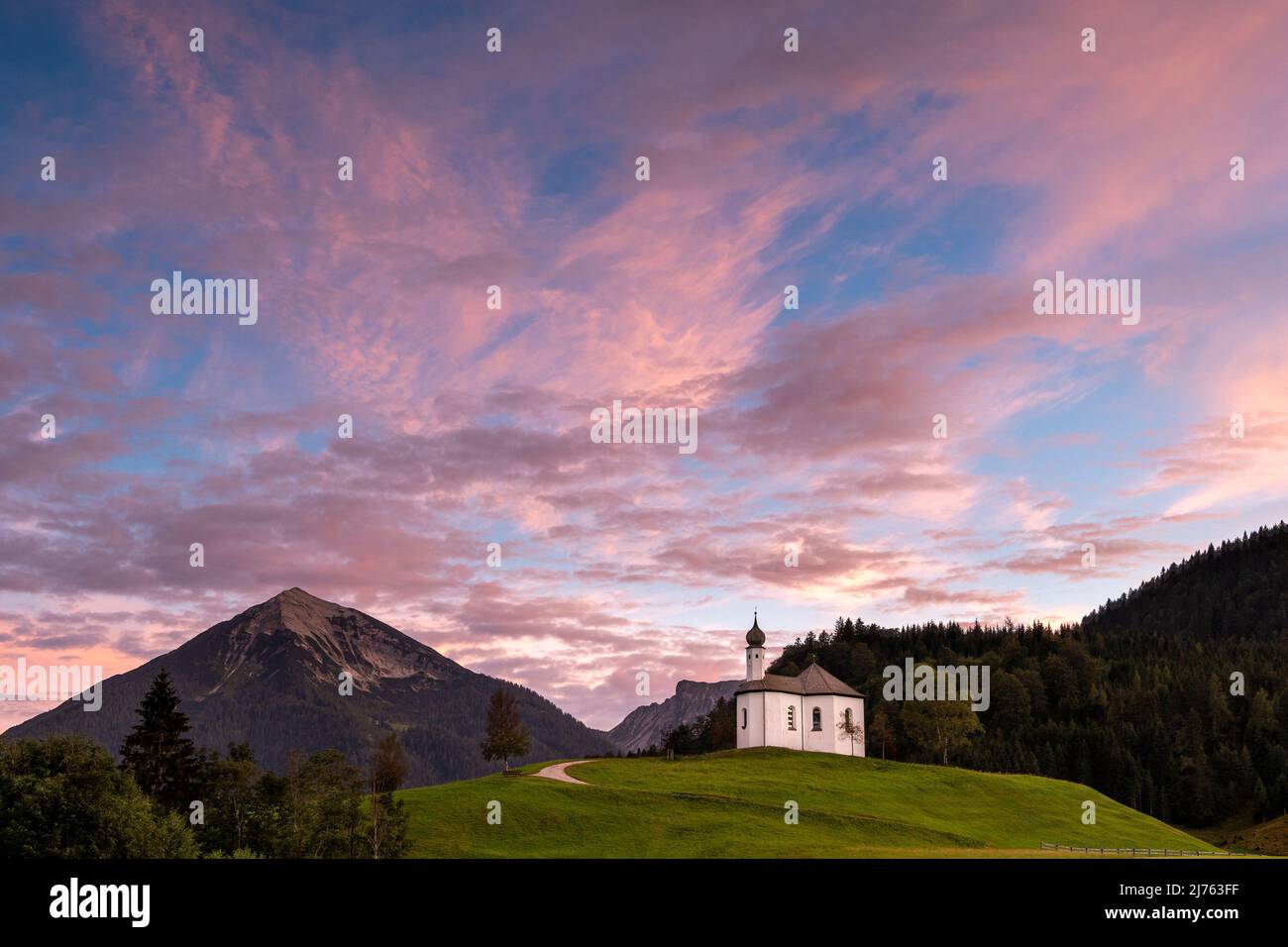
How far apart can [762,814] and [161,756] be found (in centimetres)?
4548

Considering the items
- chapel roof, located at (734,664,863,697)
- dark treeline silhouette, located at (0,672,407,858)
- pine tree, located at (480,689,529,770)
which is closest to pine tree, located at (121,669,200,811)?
dark treeline silhouette, located at (0,672,407,858)

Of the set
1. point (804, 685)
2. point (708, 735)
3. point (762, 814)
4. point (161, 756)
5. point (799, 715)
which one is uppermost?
point (804, 685)

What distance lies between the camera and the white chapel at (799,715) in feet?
437

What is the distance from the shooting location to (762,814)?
8000 cm

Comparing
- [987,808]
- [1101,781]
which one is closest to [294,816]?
[987,808]

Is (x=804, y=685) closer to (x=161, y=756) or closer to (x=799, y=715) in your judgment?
(x=799, y=715)

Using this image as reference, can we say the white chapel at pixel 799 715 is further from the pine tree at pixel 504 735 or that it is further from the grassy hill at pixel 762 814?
the pine tree at pixel 504 735

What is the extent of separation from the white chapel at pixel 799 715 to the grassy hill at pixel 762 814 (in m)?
18.7
